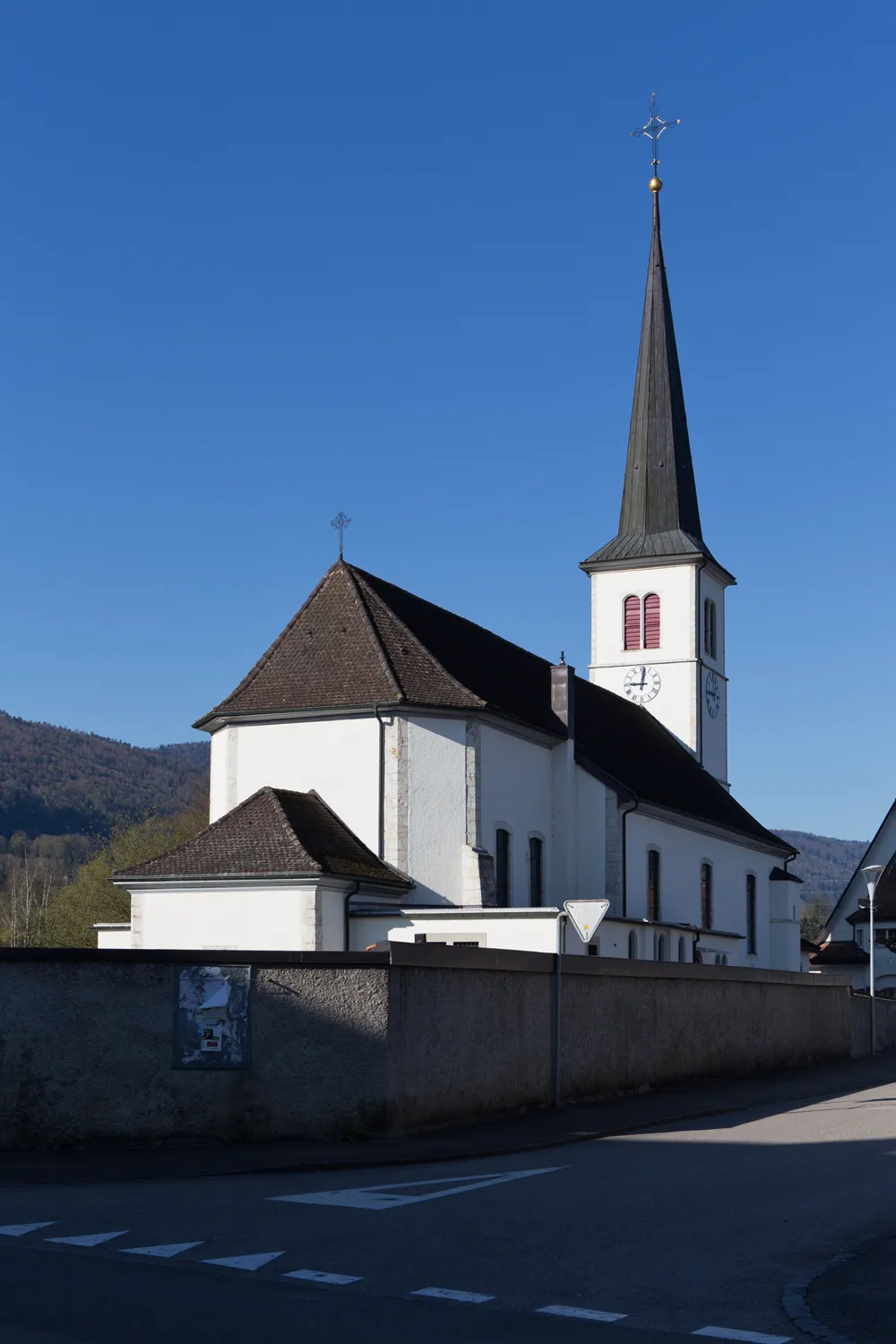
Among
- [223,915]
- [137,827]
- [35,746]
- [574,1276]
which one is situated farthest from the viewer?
[35,746]

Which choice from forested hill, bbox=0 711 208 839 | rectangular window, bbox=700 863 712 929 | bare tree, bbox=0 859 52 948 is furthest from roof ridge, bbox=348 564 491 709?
forested hill, bbox=0 711 208 839

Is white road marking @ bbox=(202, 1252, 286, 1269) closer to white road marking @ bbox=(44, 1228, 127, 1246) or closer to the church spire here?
white road marking @ bbox=(44, 1228, 127, 1246)

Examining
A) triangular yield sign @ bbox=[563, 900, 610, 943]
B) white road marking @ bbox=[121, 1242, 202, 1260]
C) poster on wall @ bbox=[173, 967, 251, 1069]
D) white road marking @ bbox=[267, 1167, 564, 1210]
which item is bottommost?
white road marking @ bbox=[267, 1167, 564, 1210]

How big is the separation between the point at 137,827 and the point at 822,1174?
197ft

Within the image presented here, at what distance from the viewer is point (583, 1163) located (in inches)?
565

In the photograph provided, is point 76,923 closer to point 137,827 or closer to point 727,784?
point 137,827

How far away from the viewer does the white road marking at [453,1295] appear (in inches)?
326

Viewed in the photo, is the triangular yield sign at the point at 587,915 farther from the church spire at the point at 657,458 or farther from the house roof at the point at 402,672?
the church spire at the point at 657,458

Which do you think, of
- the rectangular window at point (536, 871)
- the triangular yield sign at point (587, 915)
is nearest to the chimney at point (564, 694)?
the rectangular window at point (536, 871)

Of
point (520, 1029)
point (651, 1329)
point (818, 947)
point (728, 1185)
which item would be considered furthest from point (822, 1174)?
point (818, 947)

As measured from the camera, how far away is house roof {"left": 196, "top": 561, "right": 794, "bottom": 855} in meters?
34.6

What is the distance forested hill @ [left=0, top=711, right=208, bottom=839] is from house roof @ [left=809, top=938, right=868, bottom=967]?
102702mm

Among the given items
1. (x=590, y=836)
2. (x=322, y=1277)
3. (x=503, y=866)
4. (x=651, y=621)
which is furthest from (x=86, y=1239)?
(x=651, y=621)

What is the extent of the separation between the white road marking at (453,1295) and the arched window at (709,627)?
153 feet
